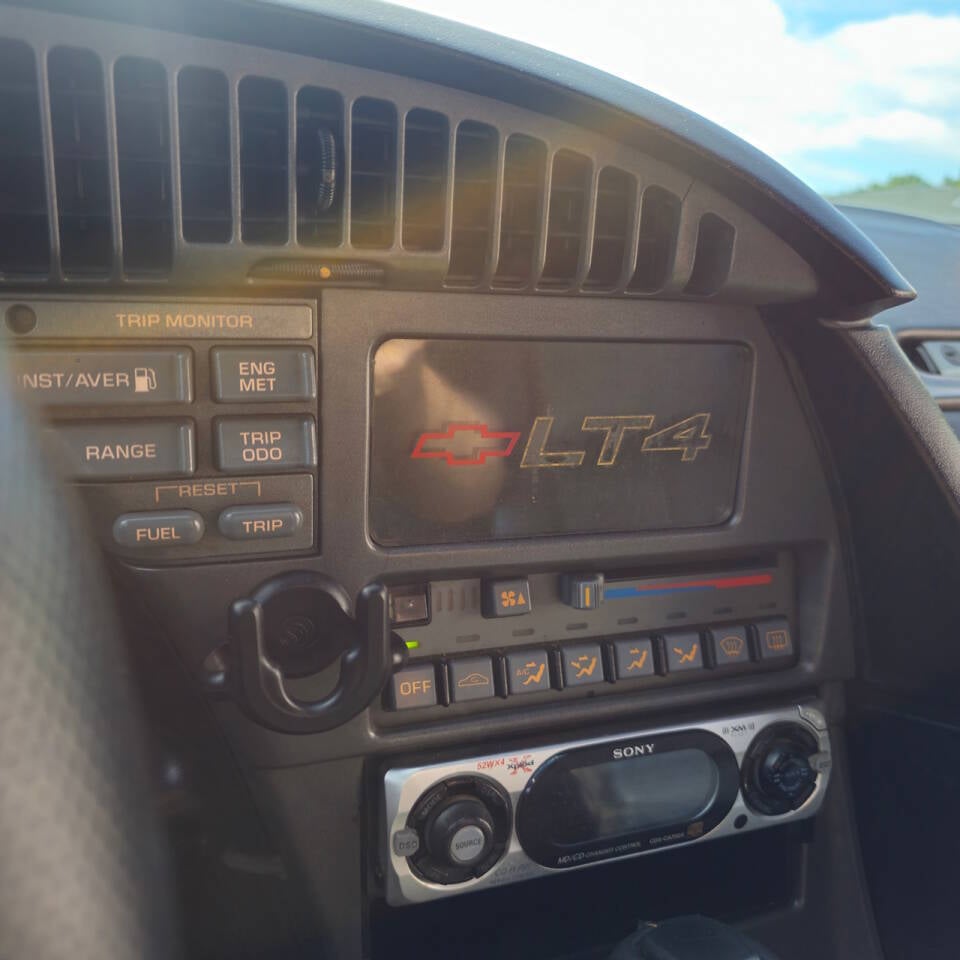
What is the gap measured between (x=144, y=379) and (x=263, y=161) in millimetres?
275

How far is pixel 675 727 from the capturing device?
144 centimetres

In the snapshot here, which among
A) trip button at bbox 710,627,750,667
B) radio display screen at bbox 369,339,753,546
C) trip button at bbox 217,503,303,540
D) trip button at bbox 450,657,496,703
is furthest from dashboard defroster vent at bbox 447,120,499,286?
trip button at bbox 710,627,750,667

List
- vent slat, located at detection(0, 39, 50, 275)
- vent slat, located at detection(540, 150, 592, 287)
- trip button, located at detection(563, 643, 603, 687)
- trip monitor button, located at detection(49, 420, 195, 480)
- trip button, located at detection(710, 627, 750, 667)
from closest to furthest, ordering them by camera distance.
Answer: vent slat, located at detection(0, 39, 50, 275), trip monitor button, located at detection(49, 420, 195, 480), vent slat, located at detection(540, 150, 592, 287), trip button, located at detection(563, 643, 603, 687), trip button, located at detection(710, 627, 750, 667)

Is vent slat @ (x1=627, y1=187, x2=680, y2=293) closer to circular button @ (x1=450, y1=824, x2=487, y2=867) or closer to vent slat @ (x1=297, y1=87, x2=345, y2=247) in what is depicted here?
vent slat @ (x1=297, y1=87, x2=345, y2=247)

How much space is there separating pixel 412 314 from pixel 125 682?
1.77 ft

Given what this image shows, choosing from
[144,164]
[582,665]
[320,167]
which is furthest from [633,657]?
[144,164]

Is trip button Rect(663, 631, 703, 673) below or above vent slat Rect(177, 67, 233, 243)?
below

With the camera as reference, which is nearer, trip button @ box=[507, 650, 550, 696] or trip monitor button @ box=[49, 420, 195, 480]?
trip monitor button @ box=[49, 420, 195, 480]

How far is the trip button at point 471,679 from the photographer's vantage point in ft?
4.24

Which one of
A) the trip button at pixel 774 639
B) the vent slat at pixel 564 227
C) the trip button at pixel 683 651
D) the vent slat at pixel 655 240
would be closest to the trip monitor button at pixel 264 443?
the vent slat at pixel 564 227

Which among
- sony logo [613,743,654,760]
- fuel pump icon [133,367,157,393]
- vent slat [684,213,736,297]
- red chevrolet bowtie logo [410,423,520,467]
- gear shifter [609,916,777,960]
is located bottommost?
gear shifter [609,916,777,960]

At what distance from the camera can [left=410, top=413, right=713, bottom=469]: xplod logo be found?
4.06ft

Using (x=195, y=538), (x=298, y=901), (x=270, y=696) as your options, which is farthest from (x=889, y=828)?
(x=195, y=538)

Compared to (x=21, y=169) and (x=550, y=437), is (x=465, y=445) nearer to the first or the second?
(x=550, y=437)
